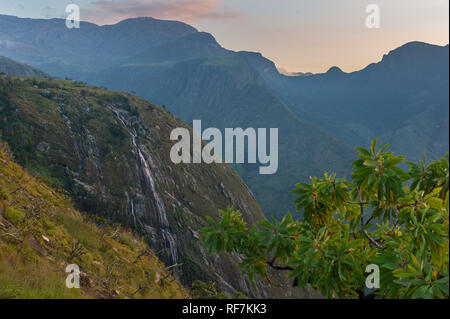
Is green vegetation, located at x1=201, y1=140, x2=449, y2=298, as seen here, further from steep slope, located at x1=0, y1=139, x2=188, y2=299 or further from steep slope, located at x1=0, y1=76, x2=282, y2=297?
steep slope, located at x1=0, y1=76, x2=282, y2=297

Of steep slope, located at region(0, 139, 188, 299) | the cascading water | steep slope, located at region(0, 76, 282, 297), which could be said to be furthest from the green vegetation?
the cascading water

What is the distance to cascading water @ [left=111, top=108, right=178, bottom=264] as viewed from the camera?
38.0 m

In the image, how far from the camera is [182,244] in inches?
1607

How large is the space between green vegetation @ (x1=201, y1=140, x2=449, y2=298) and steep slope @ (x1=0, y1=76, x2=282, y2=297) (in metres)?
23.0

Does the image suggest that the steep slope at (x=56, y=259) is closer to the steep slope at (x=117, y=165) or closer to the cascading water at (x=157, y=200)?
the steep slope at (x=117, y=165)

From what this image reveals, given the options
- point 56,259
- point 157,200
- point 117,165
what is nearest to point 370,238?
point 56,259

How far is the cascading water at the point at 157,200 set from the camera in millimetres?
37984

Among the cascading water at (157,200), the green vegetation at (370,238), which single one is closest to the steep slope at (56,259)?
the green vegetation at (370,238)

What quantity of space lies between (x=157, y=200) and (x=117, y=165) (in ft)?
28.2

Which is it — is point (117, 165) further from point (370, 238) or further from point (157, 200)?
point (370, 238)

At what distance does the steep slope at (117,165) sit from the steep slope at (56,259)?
42.9 feet

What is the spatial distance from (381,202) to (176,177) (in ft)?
173

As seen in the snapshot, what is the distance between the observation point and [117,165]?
1726 inches
